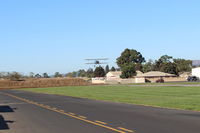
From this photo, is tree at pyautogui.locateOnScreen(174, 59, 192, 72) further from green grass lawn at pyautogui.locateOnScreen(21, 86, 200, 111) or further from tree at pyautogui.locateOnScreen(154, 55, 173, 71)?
green grass lawn at pyautogui.locateOnScreen(21, 86, 200, 111)

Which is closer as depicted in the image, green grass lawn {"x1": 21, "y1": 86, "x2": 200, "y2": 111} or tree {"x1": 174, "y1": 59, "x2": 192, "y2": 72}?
green grass lawn {"x1": 21, "y1": 86, "x2": 200, "y2": 111}

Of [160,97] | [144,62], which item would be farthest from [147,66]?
[160,97]

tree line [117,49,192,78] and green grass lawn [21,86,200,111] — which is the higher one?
tree line [117,49,192,78]

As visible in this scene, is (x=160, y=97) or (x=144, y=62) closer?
(x=160, y=97)

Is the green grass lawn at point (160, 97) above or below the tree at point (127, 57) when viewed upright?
below

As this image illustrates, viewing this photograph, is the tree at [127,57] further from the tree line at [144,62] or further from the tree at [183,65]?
the tree at [183,65]

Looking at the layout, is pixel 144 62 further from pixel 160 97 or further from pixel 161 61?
pixel 160 97

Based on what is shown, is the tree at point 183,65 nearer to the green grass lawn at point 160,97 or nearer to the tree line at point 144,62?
the tree line at point 144,62

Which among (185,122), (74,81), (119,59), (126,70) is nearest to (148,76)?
(126,70)

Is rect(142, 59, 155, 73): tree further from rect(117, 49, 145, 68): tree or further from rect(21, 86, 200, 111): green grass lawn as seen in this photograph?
rect(21, 86, 200, 111): green grass lawn

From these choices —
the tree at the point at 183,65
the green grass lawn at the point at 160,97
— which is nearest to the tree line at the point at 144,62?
the tree at the point at 183,65

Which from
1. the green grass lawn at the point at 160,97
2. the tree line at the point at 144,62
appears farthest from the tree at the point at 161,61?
the green grass lawn at the point at 160,97

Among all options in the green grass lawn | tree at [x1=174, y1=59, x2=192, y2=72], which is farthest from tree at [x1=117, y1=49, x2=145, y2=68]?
the green grass lawn

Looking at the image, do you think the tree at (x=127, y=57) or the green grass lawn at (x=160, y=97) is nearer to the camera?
the green grass lawn at (x=160, y=97)
